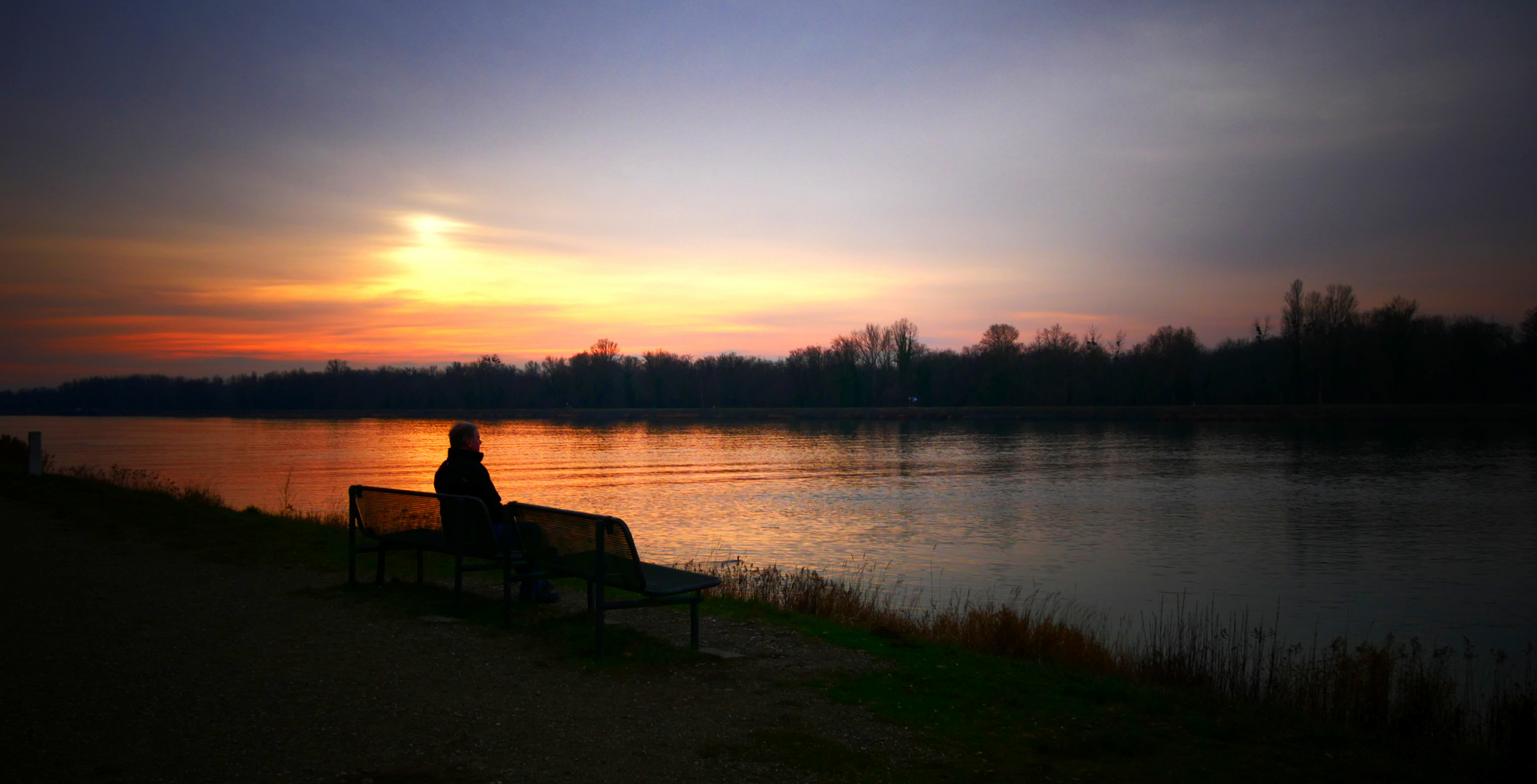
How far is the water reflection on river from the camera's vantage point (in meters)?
16.1

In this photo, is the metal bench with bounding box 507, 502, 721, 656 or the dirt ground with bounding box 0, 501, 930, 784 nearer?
the dirt ground with bounding box 0, 501, 930, 784

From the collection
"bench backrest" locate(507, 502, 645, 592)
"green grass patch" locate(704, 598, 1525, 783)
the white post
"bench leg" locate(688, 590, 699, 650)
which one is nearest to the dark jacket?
"bench backrest" locate(507, 502, 645, 592)

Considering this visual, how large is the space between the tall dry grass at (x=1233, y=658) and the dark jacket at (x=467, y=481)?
8.26 feet

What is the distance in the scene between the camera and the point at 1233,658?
9.03 m

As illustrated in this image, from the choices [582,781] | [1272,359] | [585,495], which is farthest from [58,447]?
[1272,359]

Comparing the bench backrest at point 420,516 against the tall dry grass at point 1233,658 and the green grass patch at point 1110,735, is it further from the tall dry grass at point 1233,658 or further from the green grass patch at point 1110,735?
the green grass patch at point 1110,735

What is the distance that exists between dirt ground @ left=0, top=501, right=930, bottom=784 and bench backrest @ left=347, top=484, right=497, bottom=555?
759 mm

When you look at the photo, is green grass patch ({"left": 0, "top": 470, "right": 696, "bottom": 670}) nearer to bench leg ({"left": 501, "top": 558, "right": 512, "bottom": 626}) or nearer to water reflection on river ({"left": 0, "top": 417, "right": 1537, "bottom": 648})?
bench leg ({"left": 501, "top": 558, "right": 512, "bottom": 626})

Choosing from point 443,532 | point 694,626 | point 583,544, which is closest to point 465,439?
Result: point 443,532

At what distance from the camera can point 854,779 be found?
15.4 ft

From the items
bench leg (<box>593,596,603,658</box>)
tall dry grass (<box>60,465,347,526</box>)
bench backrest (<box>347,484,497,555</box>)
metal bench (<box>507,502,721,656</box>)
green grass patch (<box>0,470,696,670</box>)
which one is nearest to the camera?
bench leg (<box>593,596,603,658</box>)

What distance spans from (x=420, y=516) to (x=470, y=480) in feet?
2.83

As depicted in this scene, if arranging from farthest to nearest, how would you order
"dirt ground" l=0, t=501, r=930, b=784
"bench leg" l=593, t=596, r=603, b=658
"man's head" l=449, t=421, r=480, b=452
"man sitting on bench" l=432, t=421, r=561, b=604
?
1. "man's head" l=449, t=421, r=480, b=452
2. "man sitting on bench" l=432, t=421, r=561, b=604
3. "bench leg" l=593, t=596, r=603, b=658
4. "dirt ground" l=0, t=501, r=930, b=784

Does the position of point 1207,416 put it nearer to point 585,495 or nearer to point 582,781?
point 585,495
